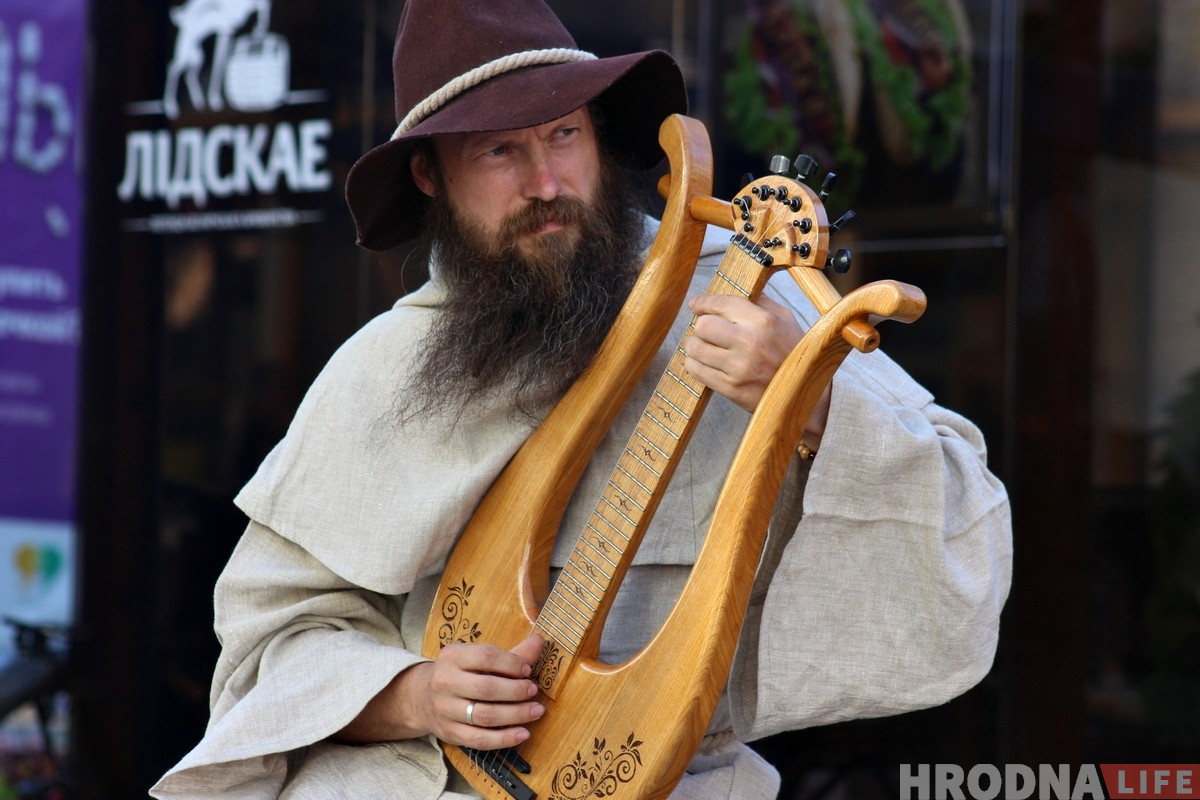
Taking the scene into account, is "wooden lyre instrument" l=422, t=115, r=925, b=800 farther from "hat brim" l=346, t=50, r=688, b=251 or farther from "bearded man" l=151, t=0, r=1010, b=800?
"hat brim" l=346, t=50, r=688, b=251

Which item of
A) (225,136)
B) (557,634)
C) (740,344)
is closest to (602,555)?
(557,634)

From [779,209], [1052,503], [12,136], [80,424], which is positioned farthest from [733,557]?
[12,136]

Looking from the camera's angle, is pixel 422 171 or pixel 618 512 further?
pixel 422 171

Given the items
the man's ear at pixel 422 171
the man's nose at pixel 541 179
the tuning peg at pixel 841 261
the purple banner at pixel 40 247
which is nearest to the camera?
the tuning peg at pixel 841 261

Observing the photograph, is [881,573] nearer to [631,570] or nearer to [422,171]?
[631,570]

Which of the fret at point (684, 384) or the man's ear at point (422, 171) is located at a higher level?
the man's ear at point (422, 171)

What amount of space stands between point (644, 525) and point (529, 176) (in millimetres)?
651

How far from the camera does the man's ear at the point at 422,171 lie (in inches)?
99.2

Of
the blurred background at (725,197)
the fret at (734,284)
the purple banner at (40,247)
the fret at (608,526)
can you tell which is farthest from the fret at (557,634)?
the purple banner at (40,247)

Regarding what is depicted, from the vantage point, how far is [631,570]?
2271 millimetres

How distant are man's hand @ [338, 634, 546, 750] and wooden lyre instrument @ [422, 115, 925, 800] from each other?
0.03 meters

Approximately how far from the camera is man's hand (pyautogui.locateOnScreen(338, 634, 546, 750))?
2.05m

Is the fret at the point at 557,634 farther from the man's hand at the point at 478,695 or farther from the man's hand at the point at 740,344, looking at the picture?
the man's hand at the point at 740,344

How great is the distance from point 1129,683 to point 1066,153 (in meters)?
1.28
